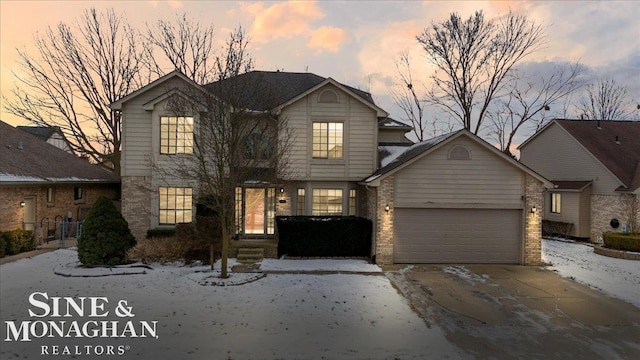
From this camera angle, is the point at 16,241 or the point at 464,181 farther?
the point at 16,241

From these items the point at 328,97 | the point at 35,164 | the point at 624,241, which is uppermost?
the point at 328,97

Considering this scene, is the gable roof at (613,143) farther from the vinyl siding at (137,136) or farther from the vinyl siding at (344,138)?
the vinyl siding at (137,136)

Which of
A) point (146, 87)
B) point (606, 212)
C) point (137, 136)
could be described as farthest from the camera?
point (606, 212)

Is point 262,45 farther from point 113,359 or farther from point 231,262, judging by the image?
point 113,359

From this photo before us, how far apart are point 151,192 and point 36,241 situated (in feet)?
16.7

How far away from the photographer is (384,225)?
44.2 ft

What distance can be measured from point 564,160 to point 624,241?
763cm

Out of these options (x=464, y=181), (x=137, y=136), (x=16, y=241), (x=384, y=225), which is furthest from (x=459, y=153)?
(x=16, y=241)

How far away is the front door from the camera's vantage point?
15842 millimetres

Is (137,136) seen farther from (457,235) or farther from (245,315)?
(457,235)

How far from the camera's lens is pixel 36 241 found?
1545 centimetres

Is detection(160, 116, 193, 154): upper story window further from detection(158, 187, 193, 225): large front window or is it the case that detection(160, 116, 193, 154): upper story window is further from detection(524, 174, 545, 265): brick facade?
detection(524, 174, 545, 265): brick facade

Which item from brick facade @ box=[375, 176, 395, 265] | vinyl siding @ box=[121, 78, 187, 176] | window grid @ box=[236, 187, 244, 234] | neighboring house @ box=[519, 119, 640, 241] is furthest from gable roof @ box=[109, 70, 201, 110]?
neighboring house @ box=[519, 119, 640, 241]

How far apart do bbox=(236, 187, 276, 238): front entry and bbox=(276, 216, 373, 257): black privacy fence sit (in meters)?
2.23
